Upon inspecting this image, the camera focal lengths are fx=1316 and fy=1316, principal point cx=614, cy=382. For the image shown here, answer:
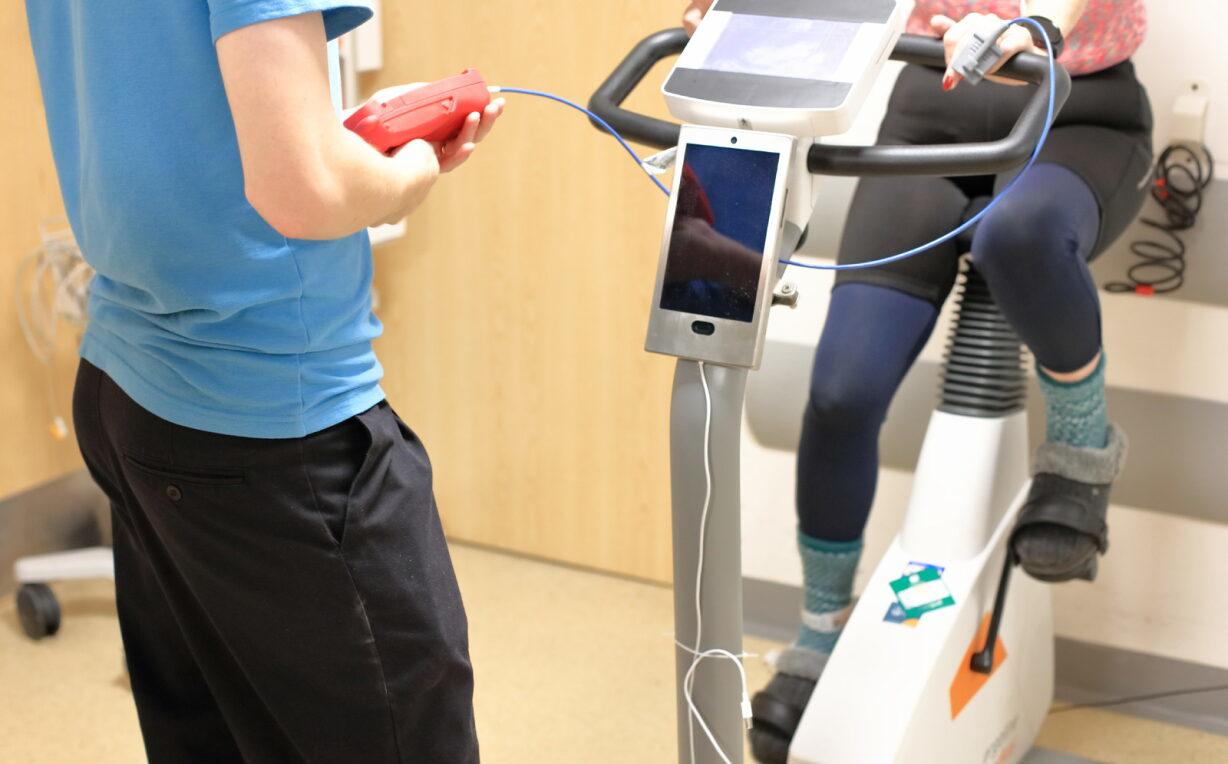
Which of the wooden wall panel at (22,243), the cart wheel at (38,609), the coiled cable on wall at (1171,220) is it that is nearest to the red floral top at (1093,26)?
the coiled cable on wall at (1171,220)

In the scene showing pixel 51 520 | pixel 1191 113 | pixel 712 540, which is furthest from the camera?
pixel 51 520

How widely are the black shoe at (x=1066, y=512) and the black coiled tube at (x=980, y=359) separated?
0.10 meters

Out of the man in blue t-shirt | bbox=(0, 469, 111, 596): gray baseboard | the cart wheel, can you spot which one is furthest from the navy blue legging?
bbox=(0, 469, 111, 596): gray baseboard

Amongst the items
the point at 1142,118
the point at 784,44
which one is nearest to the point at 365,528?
the point at 784,44

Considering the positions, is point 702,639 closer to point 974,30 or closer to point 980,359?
point 974,30

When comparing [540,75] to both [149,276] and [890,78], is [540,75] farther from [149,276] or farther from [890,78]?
[149,276]

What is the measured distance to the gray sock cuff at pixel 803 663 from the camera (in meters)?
1.89

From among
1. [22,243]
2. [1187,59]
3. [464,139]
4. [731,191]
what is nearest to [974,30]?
[731,191]

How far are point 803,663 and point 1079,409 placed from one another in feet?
1.72

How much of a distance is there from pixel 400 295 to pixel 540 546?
63 cm

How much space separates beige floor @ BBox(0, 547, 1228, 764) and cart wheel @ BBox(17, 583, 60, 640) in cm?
3

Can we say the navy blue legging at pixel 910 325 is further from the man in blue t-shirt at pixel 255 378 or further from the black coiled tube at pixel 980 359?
the man in blue t-shirt at pixel 255 378

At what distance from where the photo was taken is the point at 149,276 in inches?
42.3

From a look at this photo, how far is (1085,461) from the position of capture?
1.79 meters
